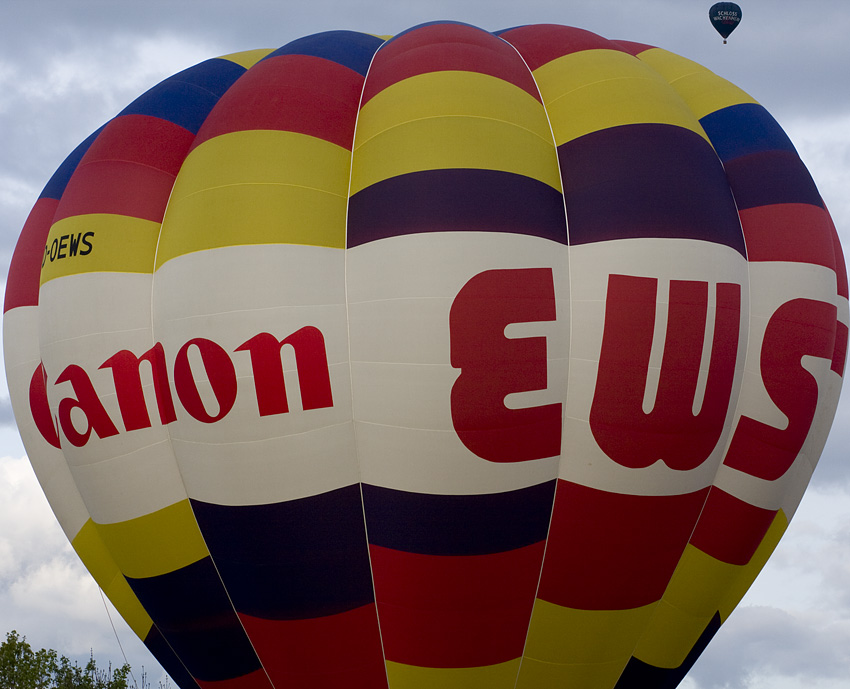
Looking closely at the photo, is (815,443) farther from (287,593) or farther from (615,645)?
(287,593)

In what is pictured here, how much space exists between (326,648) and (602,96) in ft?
15.3

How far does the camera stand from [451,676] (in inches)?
291

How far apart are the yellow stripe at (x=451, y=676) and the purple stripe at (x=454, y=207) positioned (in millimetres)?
3124

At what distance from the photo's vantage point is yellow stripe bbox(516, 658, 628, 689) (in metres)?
7.61

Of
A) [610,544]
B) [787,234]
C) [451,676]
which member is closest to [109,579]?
[451,676]

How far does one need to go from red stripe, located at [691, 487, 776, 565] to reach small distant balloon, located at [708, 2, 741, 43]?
33.1 ft

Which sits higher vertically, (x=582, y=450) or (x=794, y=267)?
(x=794, y=267)

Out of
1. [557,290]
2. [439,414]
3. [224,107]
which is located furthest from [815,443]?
[224,107]

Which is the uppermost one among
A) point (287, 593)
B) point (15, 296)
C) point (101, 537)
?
point (15, 296)

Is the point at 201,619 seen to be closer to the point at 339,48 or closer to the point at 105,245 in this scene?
the point at 105,245

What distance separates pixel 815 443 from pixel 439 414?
3.89m

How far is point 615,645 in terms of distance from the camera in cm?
782

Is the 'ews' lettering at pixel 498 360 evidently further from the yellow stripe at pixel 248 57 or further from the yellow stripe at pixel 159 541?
the yellow stripe at pixel 248 57

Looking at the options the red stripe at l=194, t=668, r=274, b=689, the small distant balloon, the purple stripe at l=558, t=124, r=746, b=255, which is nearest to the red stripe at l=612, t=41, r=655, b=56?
the purple stripe at l=558, t=124, r=746, b=255
